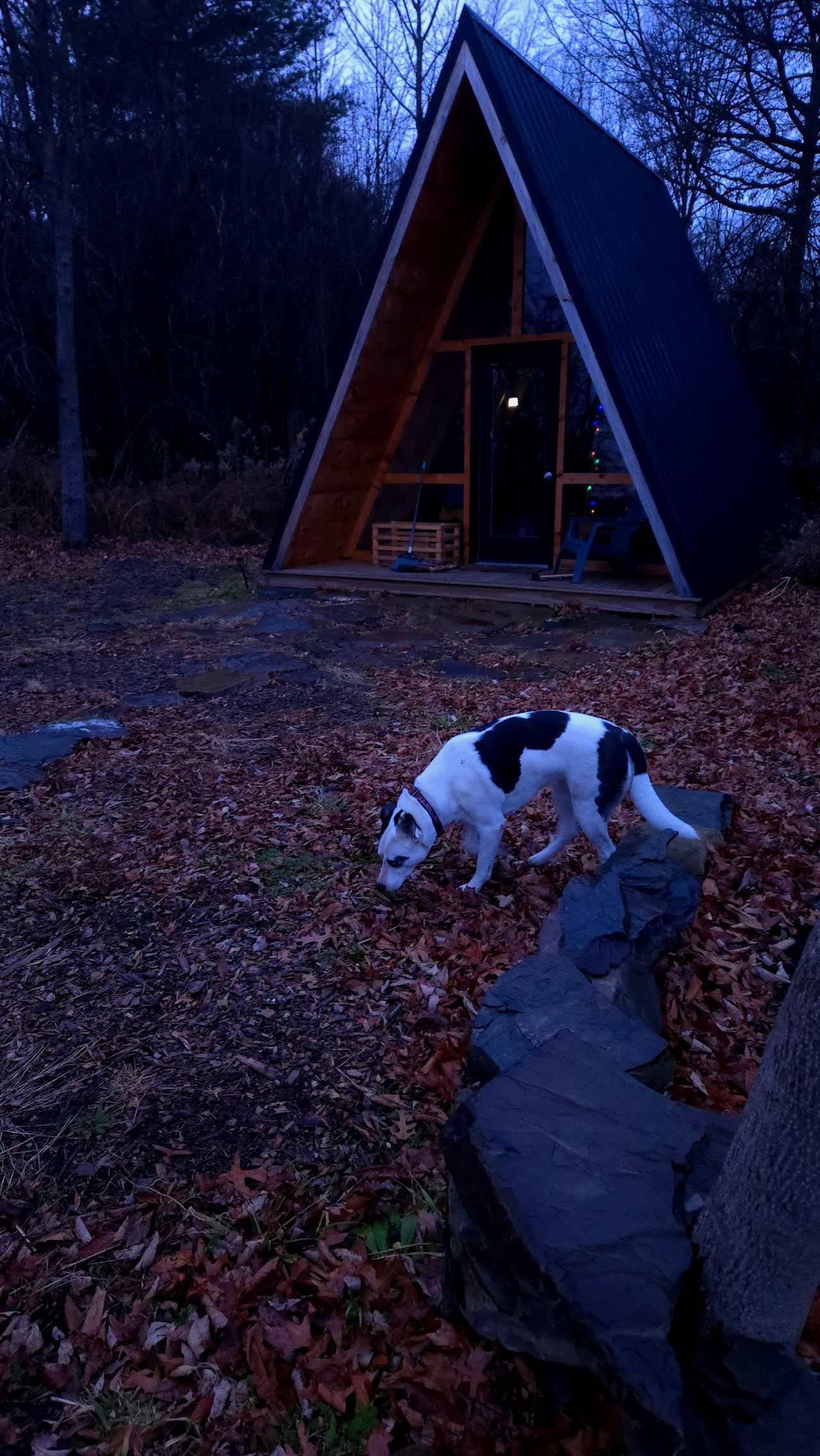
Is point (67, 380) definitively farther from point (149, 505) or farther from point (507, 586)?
point (507, 586)

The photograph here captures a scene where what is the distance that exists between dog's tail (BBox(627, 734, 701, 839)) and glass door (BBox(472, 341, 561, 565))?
9.28 metres

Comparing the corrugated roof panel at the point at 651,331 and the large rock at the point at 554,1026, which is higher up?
the corrugated roof panel at the point at 651,331

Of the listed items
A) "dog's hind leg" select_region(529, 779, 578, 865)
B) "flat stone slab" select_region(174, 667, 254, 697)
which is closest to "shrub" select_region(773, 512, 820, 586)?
"flat stone slab" select_region(174, 667, 254, 697)

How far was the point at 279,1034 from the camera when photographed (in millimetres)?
3576

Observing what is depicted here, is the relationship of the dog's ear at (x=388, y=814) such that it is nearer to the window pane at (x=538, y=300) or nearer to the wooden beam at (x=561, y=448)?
the wooden beam at (x=561, y=448)

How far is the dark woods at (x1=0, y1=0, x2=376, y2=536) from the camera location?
1850cm

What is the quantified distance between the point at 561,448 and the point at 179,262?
36.4 feet

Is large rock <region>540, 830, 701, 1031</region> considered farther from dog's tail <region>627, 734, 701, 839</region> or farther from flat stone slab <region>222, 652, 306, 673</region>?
flat stone slab <region>222, 652, 306, 673</region>

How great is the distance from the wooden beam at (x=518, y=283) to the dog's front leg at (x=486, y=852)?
34.0ft

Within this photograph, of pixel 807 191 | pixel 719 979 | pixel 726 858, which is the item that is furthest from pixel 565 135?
pixel 719 979

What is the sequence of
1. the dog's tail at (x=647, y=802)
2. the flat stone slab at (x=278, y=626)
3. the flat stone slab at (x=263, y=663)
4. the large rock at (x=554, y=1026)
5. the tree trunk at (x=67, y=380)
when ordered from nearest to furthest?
1. the large rock at (x=554, y=1026)
2. the dog's tail at (x=647, y=802)
3. the flat stone slab at (x=263, y=663)
4. the flat stone slab at (x=278, y=626)
5. the tree trunk at (x=67, y=380)

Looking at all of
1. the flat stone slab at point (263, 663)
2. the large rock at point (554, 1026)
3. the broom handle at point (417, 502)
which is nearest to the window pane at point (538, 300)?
the broom handle at point (417, 502)

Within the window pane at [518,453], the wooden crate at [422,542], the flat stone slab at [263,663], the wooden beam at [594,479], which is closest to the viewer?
the flat stone slab at [263,663]

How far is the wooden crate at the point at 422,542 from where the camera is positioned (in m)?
13.2
